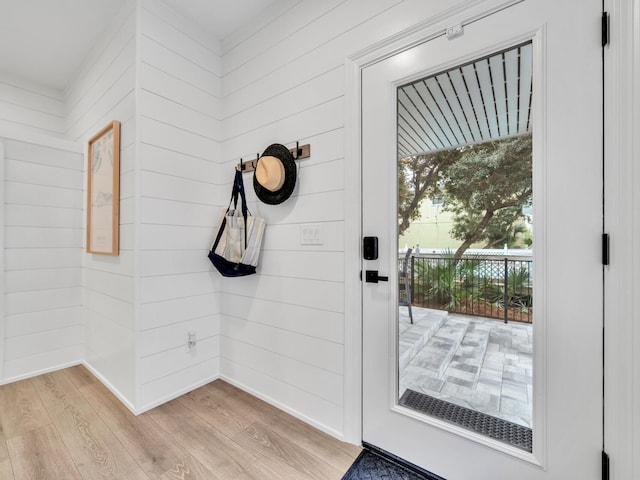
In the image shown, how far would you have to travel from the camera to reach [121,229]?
79.7 inches

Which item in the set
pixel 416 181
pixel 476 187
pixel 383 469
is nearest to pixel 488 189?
pixel 476 187

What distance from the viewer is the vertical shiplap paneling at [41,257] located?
2326mm

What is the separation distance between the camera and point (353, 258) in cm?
158

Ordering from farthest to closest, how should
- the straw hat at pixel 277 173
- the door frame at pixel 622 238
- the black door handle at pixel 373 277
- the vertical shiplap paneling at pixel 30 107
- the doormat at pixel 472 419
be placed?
1. the vertical shiplap paneling at pixel 30 107
2. the straw hat at pixel 277 173
3. the black door handle at pixel 373 277
4. the doormat at pixel 472 419
5. the door frame at pixel 622 238

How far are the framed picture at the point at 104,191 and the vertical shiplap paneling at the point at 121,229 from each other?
0.17ft

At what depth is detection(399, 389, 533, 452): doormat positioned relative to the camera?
3.91 ft

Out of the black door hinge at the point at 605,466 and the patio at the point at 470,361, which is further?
the patio at the point at 470,361

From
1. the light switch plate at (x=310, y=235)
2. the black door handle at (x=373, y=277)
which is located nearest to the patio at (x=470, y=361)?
the black door handle at (x=373, y=277)

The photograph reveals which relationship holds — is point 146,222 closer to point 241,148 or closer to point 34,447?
point 241,148

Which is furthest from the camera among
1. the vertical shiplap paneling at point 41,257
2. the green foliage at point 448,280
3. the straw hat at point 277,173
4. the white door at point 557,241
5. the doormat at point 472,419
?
the vertical shiplap paneling at point 41,257

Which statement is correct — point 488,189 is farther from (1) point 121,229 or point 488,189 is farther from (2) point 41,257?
(2) point 41,257

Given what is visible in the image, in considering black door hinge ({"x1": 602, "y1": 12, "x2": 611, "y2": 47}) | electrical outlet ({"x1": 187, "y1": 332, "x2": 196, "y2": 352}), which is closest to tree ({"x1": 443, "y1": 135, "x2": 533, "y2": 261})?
black door hinge ({"x1": 602, "y1": 12, "x2": 611, "y2": 47})

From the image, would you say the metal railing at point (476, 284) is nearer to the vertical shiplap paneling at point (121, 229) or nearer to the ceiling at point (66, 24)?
the vertical shiplap paneling at point (121, 229)

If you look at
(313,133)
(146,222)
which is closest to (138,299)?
(146,222)
